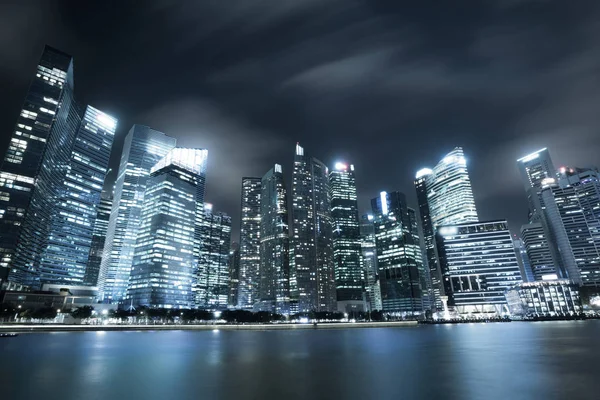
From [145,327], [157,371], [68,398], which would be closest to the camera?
[68,398]

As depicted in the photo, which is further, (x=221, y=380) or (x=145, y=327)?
(x=145, y=327)

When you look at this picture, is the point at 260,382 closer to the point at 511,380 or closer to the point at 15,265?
the point at 511,380

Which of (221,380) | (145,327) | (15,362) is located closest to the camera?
(221,380)

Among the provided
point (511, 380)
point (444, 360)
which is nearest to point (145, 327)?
point (444, 360)

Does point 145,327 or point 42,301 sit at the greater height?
point 42,301

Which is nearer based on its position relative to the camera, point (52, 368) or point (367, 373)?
point (367, 373)

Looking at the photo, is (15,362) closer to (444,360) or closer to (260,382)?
(260,382)

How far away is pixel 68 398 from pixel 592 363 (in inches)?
2106

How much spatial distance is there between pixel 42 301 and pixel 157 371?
216040 millimetres

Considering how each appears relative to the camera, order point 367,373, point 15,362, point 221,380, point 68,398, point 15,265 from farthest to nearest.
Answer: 1. point 15,265
2. point 15,362
3. point 367,373
4. point 221,380
5. point 68,398

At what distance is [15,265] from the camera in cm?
19688

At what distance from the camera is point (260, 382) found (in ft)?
101

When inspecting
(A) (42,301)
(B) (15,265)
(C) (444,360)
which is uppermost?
(B) (15,265)

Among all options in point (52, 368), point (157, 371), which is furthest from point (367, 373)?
point (52, 368)
